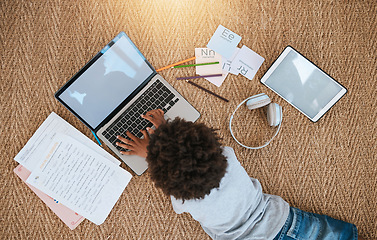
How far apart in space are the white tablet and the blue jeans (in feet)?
0.97

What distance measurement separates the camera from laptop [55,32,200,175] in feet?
2.40

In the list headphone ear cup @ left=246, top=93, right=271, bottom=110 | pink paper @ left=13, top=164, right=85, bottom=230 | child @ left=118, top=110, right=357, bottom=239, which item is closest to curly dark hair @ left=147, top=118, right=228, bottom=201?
child @ left=118, top=110, right=357, bottom=239

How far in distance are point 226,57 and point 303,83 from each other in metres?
0.25

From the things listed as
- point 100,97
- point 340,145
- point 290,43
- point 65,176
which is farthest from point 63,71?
point 340,145

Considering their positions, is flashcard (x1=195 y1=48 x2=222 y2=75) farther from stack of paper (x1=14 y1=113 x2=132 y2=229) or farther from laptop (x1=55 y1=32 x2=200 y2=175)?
stack of paper (x1=14 y1=113 x2=132 y2=229)

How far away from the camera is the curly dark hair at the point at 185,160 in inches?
24.0

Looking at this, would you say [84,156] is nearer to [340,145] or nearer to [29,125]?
[29,125]

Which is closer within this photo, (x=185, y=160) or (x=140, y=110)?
(x=185, y=160)

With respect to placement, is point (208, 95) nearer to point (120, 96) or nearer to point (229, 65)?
point (229, 65)

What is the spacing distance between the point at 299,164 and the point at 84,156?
2.18ft

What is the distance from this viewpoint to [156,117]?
30.2 inches

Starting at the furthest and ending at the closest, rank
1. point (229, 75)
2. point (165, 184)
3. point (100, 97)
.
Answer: point (229, 75), point (100, 97), point (165, 184)

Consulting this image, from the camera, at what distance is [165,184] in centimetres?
63

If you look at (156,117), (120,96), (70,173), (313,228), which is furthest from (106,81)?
(313,228)
